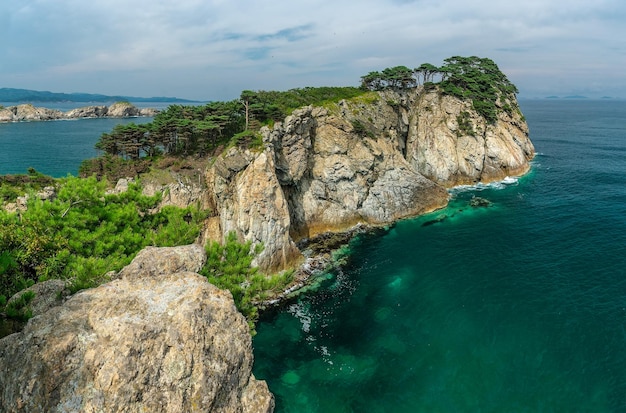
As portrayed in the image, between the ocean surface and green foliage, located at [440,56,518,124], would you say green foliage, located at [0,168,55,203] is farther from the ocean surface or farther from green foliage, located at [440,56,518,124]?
green foliage, located at [440,56,518,124]

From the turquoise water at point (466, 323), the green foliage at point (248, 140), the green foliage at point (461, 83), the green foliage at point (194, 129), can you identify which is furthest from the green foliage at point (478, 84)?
the green foliage at point (248, 140)

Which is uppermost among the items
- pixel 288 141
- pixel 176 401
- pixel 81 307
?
pixel 288 141

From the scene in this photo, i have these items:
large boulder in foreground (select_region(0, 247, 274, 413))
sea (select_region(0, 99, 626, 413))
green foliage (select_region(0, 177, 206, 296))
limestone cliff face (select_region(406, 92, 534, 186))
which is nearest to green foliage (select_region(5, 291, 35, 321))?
green foliage (select_region(0, 177, 206, 296))

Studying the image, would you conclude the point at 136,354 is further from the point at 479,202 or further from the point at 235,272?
the point at 479,202

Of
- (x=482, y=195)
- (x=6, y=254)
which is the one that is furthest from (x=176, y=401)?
(x=482, y=195)

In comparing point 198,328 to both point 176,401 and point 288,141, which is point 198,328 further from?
point 288,141

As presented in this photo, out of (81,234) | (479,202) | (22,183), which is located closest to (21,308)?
(81,234)
